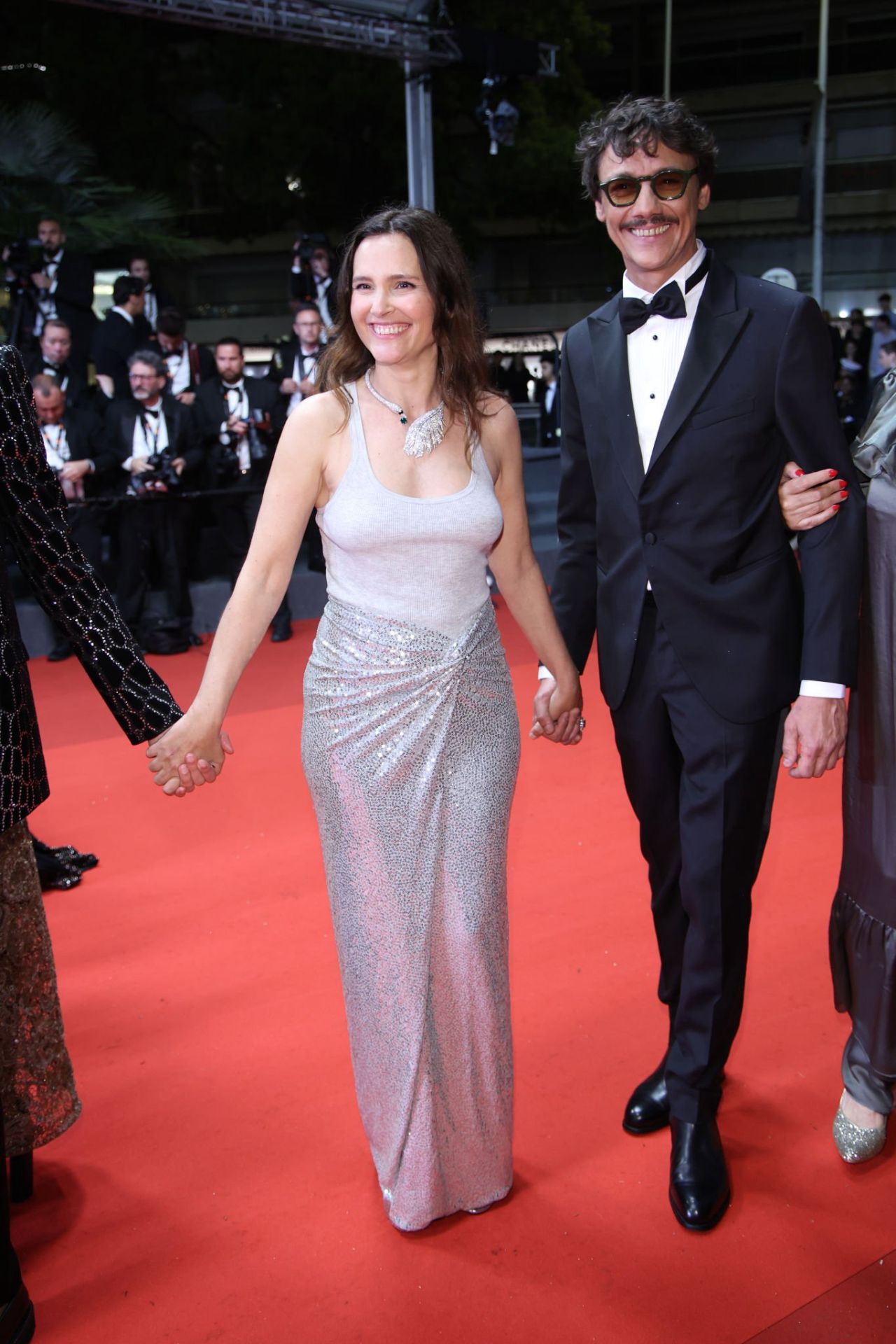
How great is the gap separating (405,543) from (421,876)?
56 cm

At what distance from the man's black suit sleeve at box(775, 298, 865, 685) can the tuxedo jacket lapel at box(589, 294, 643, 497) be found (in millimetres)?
254

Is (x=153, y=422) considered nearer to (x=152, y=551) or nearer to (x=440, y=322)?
(x=152, y=551)

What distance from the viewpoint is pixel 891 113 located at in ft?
59.1

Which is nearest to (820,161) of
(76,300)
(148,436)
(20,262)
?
(76,300)

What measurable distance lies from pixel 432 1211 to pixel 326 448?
134cm

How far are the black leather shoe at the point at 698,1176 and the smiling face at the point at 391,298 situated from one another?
58.4 inches

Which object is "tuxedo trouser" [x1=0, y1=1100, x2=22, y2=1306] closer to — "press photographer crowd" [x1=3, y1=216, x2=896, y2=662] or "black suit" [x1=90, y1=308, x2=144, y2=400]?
"press photographer crowd" [x1=3, y1=216, x2=896, y2=662]

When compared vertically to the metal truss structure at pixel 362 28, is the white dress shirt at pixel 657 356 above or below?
below

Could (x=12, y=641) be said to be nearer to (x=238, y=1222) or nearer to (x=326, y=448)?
(x=326, y=448)

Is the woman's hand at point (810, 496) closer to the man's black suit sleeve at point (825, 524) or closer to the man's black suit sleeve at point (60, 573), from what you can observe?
the man's black suit sleeve at point (825, 524)

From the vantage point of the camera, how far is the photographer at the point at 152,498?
7016mm

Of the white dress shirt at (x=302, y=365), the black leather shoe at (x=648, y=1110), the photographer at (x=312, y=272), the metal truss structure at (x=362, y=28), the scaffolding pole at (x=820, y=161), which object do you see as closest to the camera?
the black leather shoe at (x=648, y=1110)

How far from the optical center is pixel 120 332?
8.10 m

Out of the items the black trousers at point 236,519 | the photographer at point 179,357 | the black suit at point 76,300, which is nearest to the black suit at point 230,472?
the black trousers at point 236,519
